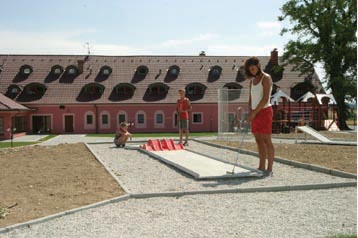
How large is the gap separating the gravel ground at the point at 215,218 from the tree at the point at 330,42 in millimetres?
30136

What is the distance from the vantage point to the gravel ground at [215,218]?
17.5ft

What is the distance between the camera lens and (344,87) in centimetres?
3503

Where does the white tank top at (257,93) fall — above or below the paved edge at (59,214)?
above

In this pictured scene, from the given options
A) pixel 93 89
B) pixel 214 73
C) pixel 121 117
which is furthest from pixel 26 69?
pixel 214 73

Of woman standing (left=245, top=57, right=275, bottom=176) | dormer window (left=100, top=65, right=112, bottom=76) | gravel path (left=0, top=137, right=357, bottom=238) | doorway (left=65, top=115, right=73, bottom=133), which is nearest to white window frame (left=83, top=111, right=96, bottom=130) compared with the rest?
doorway (left=65, top=115, right=73, bottom=133)

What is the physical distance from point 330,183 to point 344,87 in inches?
1134

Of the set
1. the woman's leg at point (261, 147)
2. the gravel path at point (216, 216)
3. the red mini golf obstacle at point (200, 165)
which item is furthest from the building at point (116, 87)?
the gravel path at point (216, 216)

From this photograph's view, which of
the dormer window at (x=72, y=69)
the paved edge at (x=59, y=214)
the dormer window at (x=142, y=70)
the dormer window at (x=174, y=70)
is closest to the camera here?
the paved edge at (x=59, y=214)

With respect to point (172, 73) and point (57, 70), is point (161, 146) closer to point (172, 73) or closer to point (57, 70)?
point (172, 73)

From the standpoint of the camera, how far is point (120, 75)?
43375 millimetres

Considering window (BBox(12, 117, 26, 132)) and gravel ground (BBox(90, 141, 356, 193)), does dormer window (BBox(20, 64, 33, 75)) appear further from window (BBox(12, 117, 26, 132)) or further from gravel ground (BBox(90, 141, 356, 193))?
gravel ground (BBox(90, 141, 356, 193))

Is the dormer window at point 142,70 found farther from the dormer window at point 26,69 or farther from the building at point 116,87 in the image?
the dormer window at point 26,69

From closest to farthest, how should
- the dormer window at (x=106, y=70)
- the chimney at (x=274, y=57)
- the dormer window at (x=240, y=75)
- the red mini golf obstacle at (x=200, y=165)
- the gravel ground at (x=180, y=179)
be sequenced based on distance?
the gravel ground at (x=180, y=179)
the red mini golf obstacle at (x=200, y=165)
the dormer window at (x=106, y=70)
the dormer window at (x=240, y=75)
the chimney at (x=274, y=57)

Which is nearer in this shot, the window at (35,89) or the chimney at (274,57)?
the window at (35,89)
